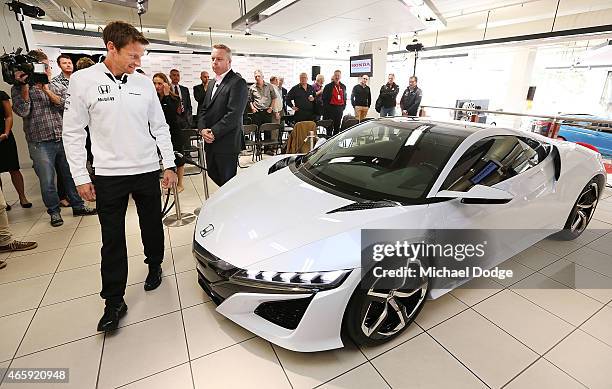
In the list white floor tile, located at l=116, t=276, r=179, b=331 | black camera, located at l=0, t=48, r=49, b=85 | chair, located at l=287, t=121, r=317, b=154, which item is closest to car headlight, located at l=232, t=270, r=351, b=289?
white floor tile, located at l=116, t=276, r=179, b=331

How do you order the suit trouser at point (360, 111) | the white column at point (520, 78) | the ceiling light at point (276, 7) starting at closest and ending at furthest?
the ceiling light at point (276, 7), the suit trouser at point (360, 111), the white column at point (520, 78)

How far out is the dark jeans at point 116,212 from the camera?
168 cm

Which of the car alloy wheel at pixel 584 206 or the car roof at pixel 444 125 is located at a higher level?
the car roof at pixel 444 125

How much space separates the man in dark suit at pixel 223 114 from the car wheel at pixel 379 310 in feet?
6.49

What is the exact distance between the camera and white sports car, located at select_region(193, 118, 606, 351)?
138 cm

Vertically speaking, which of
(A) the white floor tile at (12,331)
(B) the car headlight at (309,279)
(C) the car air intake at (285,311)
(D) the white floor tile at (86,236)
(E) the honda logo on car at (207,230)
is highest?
(E) the honda logo on car at (207,230)

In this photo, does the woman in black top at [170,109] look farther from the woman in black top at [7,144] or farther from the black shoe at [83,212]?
the woman in black top at [7,144]

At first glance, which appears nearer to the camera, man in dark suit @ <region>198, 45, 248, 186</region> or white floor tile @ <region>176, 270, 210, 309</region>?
white floor tile @ <region>176, 270, 210, 309</region>

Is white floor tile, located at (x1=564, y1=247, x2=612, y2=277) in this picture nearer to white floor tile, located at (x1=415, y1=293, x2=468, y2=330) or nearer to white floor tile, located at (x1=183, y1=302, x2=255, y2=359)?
white floor tile, located at (x1=415, y1=293, x2=468, y2=330)

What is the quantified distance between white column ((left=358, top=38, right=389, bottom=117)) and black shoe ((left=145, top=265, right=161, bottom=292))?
718 cm

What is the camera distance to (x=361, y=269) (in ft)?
4.53

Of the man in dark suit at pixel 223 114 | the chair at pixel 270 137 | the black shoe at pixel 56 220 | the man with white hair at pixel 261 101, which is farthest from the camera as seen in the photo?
the man with white hair at pixel 261 101

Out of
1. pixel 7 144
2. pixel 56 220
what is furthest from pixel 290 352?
pixel 7 144

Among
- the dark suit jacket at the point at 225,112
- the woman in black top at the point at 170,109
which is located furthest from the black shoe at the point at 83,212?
the dark suit jacket at the point at 225,112
